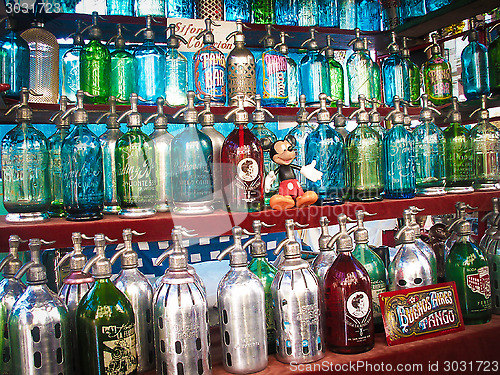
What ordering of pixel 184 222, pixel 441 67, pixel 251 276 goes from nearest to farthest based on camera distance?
pixel 251 276
pixel 184 222
pixel 441 67

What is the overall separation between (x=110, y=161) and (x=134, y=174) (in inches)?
7.1

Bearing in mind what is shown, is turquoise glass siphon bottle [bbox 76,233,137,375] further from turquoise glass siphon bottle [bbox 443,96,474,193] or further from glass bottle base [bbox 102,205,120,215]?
turquoise glass siphon bottle [bbox 443,96,474,193]

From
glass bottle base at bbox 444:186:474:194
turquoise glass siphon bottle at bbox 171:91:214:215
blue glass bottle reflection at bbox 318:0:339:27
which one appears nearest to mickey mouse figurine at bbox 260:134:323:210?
turquoise glass siphon bottle at bbox 171:91:214:215

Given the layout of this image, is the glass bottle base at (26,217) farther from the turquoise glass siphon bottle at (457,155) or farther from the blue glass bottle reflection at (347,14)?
the blue glass bottle reflection at (347,14)

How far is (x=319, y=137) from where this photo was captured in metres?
1.78

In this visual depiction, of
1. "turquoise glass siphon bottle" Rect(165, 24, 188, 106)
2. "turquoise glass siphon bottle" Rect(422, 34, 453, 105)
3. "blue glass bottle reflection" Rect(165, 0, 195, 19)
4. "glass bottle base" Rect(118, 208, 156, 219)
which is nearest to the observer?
"glass bottle base" Rect(118, 208, 156, 219)

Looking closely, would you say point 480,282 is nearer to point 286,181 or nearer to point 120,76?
point 286,181

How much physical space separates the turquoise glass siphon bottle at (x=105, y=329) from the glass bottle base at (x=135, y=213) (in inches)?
10.7

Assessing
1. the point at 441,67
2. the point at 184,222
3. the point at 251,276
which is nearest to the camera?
the point at 251,276

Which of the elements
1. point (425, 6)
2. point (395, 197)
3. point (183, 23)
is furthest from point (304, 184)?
point (425, 6)

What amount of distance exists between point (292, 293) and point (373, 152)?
78 centimetres

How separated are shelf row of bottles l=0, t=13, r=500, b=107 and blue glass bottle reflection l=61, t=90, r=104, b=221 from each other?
13.8 inches

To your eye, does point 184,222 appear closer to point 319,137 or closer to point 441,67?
point 319,137

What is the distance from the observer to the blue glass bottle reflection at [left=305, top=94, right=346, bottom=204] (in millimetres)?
1766
